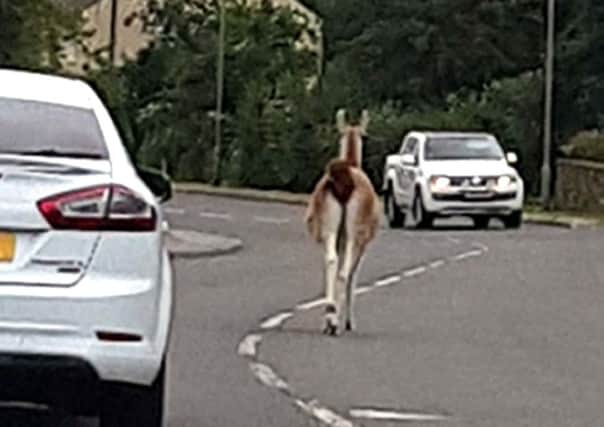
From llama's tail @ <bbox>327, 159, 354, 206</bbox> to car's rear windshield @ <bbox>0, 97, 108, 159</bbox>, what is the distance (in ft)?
24.8

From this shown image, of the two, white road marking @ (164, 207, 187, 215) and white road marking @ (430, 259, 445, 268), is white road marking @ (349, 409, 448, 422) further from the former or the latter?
white road marking @ (164, 207, 187, 215)

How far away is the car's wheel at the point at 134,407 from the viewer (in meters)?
11.0

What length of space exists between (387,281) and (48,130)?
14.7 m

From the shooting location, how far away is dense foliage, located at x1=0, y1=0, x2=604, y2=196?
194 feet

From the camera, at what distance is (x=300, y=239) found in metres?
35.3

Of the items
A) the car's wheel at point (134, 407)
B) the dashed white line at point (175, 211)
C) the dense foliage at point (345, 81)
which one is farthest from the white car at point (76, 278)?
the dense foliage at point (345, 81)

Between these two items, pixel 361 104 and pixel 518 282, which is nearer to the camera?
pixel 518 282

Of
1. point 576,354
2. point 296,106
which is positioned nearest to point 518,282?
point 576,354

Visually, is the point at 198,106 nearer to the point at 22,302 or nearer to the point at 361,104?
the point at 361,104

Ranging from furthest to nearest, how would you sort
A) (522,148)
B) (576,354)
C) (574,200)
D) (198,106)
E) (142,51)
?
(142,51)
(198,106)
(522,148)
(574,200)
(576,354)

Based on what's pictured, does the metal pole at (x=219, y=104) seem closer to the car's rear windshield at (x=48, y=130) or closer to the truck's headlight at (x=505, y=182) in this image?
the truck's headlight at (x=505, y=182)

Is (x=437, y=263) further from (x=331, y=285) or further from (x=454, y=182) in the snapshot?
(x=454, y=182)

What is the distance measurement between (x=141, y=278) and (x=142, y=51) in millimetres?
63249

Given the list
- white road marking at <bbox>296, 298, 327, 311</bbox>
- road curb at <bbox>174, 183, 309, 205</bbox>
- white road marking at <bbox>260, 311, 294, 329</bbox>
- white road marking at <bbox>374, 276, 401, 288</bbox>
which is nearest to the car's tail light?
white road marking at <bbox>260, 311, 294, 329</bbox>
